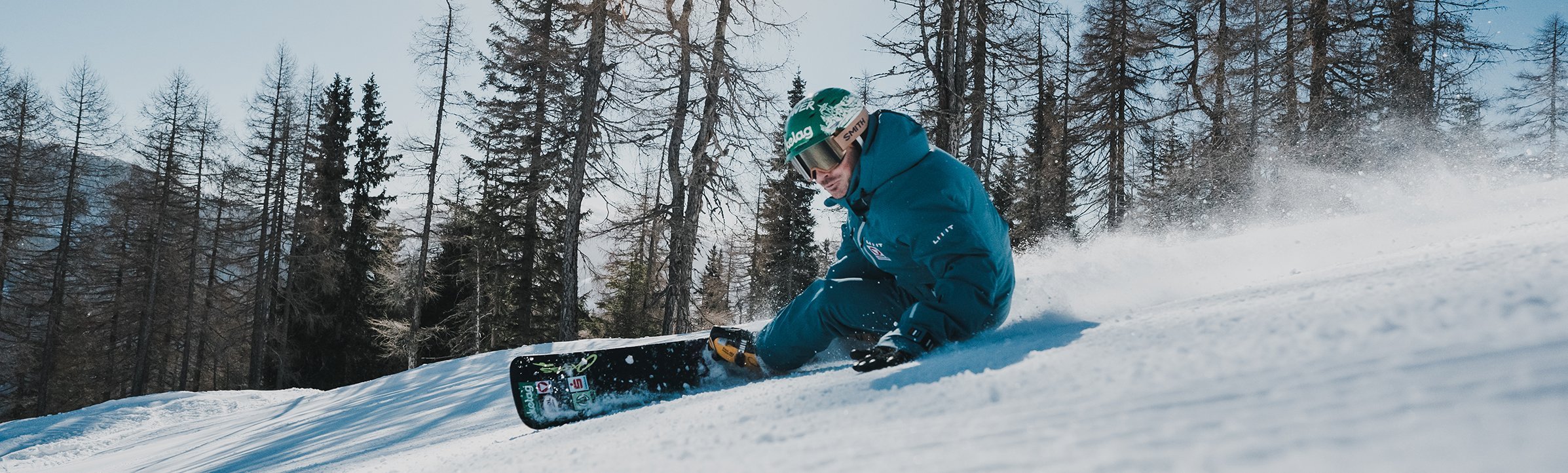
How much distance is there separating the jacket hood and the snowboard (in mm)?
967

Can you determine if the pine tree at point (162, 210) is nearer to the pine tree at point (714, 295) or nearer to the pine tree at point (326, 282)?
the pine tree at point (326, 282)

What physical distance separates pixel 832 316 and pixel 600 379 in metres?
0.93

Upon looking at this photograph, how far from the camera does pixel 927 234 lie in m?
2.12

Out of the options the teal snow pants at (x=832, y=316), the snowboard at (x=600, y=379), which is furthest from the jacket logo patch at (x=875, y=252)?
the snowboard at (x=600, y=379)

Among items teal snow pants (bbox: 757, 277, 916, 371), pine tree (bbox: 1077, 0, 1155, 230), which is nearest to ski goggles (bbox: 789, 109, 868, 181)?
teal snow pants (bbox: 757, 277, 916, 371)

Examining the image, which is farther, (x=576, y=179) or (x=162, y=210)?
(x=162, y=210)

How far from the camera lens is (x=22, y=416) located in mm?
21766

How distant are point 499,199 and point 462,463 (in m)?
19.8

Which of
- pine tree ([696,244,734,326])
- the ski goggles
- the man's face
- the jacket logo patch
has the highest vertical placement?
the ski goggles

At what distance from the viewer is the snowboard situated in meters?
2.54

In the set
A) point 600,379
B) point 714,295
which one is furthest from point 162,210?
point 600,379

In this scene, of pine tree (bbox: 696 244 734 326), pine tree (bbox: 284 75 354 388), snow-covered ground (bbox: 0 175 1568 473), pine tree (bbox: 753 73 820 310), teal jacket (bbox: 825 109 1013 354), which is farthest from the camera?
pine tree (bbox: 753 73 820 310)

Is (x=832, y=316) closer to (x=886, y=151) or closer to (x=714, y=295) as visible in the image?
(x=886, y=151)

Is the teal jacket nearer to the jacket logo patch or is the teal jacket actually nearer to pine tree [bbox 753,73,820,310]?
the jacket logo patch
